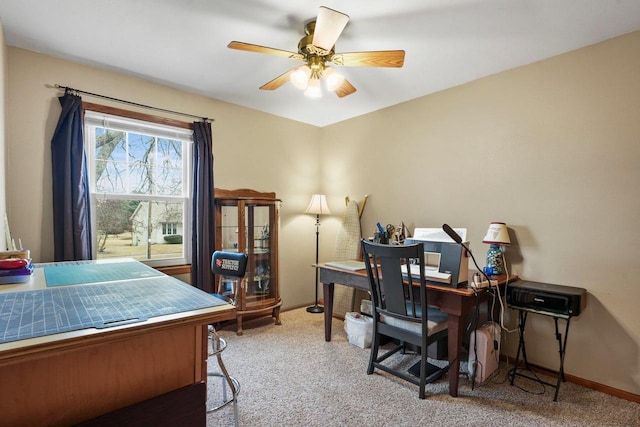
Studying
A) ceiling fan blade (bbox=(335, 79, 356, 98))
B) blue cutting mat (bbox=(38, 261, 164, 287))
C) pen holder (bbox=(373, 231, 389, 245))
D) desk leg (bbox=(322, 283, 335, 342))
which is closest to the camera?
blue cutting mat (bbox=(38, 261, 164, 287))

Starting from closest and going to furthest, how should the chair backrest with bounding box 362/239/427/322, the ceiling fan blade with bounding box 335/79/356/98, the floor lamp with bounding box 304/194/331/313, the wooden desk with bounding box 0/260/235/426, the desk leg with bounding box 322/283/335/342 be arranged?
the wooden desk with bounding box 0/260/235/426, the chair backrest with bounding box 362/239/427/322, the ceiling fan blade with bounding box 335/79/356/98, the desk leg with bounding box 322/283/335/342, the floor lamp with bounding box 304/194/331/313

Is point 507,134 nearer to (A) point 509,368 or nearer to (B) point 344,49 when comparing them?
(B) point 344,49

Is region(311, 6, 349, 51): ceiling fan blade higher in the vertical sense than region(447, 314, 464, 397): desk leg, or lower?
higher

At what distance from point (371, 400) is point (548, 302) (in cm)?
132

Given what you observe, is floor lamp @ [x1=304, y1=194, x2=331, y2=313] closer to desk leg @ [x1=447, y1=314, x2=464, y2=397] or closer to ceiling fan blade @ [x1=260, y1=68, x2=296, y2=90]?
ceiling fan blade @ [x1=260, y1=68, x2=296, y2=90]

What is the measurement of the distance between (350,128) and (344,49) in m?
1.55

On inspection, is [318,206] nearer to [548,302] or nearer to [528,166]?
[528,166]

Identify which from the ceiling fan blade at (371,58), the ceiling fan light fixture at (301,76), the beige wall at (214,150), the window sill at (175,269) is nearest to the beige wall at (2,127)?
the beige wall at (214,150)

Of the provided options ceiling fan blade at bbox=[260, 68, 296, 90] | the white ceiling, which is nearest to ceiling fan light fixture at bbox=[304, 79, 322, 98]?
ceiling fan blade at bbox=[260, 68, 296, 90]

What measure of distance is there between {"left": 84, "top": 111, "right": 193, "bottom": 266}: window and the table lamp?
272cm

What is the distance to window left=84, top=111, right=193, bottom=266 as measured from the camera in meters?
2.77

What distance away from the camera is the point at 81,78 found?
259cm

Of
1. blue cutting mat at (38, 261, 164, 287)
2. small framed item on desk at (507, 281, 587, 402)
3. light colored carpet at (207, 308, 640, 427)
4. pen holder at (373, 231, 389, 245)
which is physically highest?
pen holder at (373, 231, 389, 245)

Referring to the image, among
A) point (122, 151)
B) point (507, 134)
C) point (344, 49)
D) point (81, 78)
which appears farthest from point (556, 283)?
A: point (81, 78)
